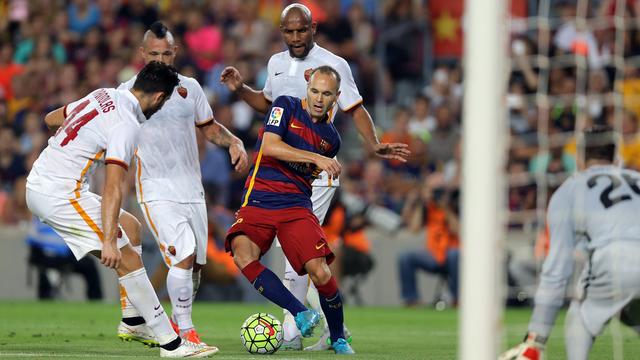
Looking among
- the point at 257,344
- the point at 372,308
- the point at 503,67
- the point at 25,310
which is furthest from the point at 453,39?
the point at 503,67

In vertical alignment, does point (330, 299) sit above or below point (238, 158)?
below

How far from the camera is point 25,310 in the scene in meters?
14.1

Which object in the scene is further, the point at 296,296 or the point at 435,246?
the point at 435,246

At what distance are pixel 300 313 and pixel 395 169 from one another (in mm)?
9694

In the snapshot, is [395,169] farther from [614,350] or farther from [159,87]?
[159,87]

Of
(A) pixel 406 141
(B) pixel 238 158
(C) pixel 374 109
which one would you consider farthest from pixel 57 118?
(C) pixel 374 109

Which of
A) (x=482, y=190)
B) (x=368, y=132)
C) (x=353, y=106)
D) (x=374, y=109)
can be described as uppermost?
(x=374, y=109)

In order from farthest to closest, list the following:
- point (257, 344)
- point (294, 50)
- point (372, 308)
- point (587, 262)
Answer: point (372, 308) < point (294, 50) < point (257, 344) < point (587, 262)

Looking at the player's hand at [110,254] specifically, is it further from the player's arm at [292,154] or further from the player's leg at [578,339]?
the player's leg at [578,339]

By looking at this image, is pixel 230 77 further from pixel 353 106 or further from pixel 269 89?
pixel 353 106

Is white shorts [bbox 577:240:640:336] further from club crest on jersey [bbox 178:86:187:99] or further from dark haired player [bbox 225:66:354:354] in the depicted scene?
club crest on jersey [bbox 178:86:187:99]

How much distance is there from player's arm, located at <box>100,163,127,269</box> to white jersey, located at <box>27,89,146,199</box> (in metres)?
0.32

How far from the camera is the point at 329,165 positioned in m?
8.09

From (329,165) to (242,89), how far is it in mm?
1750
